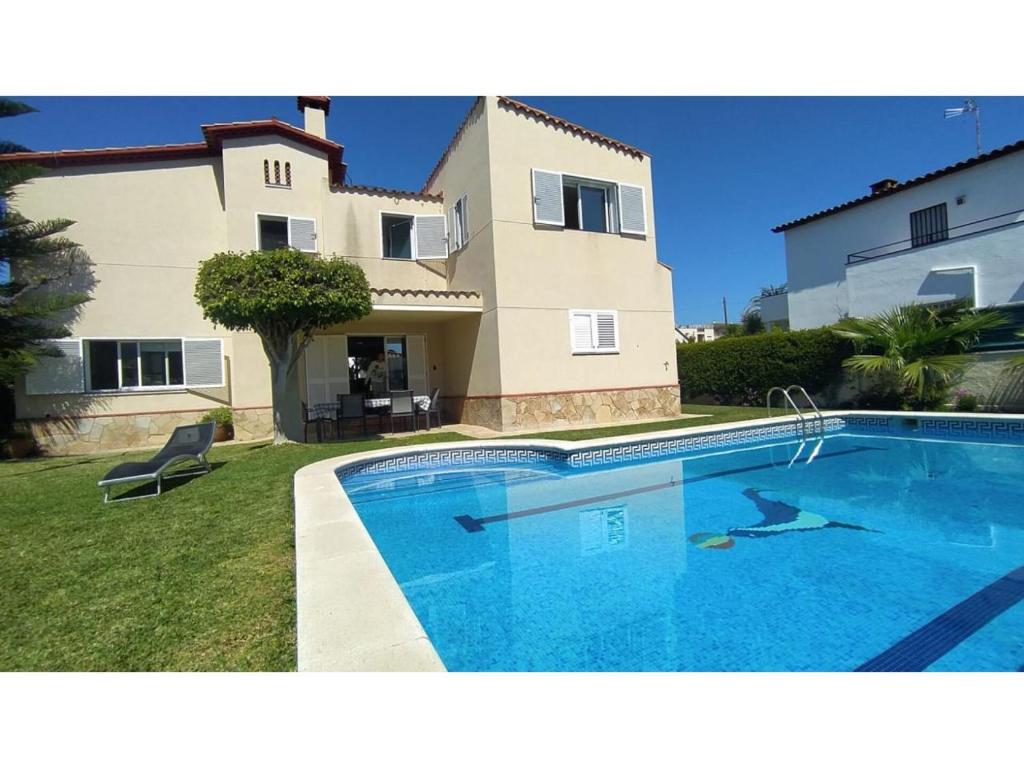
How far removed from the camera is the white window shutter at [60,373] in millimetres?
12320

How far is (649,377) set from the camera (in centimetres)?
1509

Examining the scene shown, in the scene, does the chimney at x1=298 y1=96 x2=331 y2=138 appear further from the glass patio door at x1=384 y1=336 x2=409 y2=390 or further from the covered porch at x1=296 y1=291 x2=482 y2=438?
the glass patio door at x1=384 y1=336 x2=409 y2=390

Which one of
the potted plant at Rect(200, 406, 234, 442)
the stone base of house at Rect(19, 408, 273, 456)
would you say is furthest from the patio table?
the potted plant at Rect(200, 406, 234, 442)

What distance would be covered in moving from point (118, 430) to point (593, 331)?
44.5 feet

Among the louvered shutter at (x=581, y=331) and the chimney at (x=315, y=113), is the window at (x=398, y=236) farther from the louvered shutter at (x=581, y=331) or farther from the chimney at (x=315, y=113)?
the louvered shutter at (x=581, y=331)

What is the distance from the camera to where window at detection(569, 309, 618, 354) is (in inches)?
548

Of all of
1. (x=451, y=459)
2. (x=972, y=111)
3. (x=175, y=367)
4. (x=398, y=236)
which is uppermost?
(x=972, y=111)

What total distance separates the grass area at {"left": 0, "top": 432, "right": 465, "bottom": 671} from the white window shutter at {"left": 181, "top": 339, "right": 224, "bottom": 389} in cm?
699

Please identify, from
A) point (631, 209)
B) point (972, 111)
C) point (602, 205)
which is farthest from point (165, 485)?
point (972, 111)

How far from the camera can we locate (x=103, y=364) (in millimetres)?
13109

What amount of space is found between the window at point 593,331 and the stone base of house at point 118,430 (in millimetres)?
9128

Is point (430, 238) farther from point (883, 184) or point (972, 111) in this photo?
point (972, 111)

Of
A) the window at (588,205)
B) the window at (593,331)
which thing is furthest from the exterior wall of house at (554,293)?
the window at (588,205)
